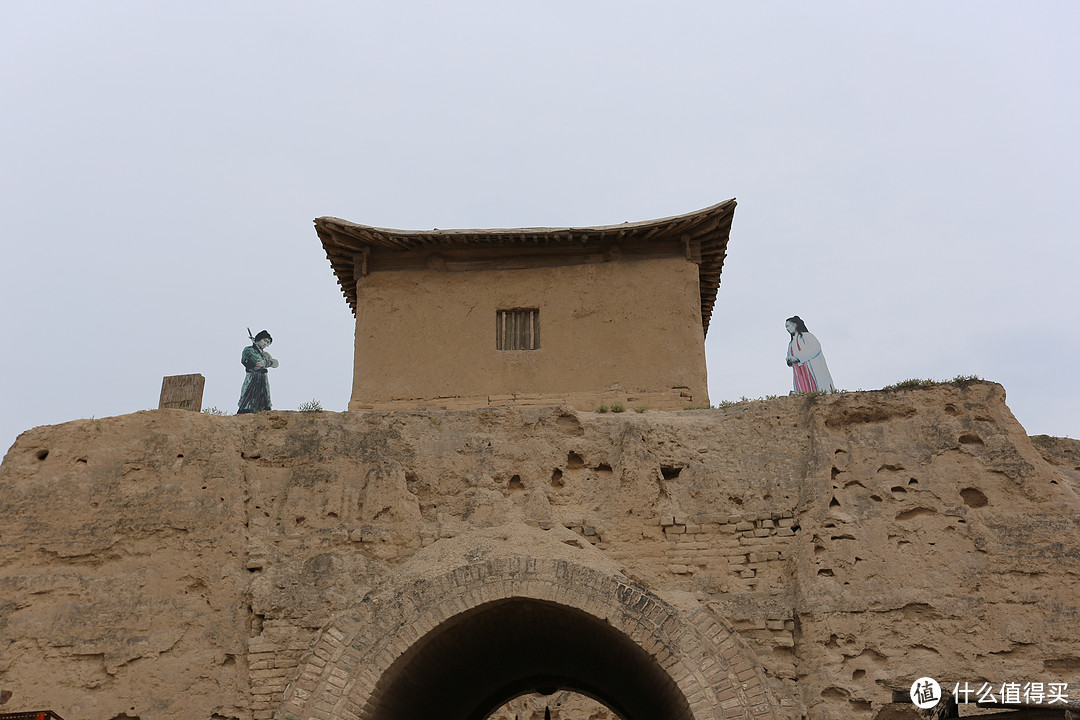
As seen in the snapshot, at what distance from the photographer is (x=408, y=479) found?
812 cm

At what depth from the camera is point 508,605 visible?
7.70 metres

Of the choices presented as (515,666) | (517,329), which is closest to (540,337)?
(517,329)

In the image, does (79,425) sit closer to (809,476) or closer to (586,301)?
(586,301)

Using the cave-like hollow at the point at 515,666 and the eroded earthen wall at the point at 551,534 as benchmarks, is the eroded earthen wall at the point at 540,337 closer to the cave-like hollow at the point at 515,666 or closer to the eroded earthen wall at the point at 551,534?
the eroded earthen wall at the point at 551,534

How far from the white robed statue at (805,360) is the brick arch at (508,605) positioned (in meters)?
6.19

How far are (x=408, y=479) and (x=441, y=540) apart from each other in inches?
27.5

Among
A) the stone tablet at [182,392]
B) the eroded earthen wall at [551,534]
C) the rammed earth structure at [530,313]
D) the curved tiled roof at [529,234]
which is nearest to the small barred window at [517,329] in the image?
the rammed earth structure at [530,313]

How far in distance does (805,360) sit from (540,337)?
427cm

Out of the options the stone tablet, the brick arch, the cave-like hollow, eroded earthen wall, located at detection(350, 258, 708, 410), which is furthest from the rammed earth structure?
the brick arch

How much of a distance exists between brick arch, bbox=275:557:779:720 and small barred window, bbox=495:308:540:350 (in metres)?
4.04

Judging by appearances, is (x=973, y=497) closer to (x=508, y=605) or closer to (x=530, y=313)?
(x=508, y=605)

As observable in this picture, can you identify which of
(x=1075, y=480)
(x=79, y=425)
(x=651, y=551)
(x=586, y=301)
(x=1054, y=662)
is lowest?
(x=1054, y=662)

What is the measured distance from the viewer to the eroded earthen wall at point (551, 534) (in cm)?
708

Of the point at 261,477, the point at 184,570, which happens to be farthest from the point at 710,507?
the point at 184,570
